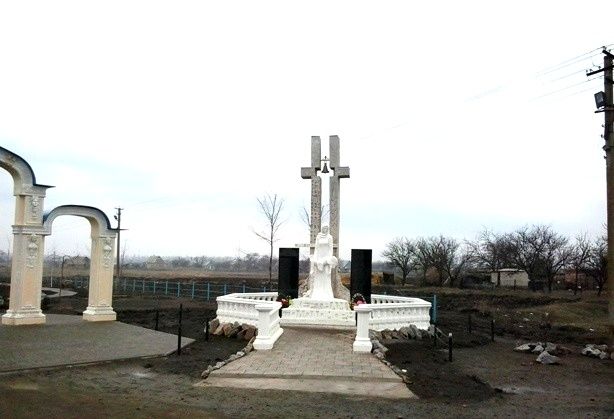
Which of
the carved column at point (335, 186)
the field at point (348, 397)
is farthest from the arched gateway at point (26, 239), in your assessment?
the carved column at point (335, 186)

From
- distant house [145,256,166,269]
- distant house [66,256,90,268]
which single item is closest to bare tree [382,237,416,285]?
distant house [66,256,90,268]

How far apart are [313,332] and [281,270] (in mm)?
4490

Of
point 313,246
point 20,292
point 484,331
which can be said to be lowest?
point 484,331

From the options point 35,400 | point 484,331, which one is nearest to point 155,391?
point 35,400

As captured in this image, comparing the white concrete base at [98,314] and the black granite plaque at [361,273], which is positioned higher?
the black granite plaque at [361,273]

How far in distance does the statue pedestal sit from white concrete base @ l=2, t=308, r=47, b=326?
816 cm

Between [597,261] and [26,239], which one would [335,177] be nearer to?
[26,239]

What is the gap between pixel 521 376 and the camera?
39.5 ft

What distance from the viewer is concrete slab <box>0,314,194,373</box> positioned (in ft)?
37.9

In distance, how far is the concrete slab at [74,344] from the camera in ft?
37.9

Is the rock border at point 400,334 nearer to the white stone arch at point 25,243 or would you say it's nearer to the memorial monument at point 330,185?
the memorial monument at point 330,185

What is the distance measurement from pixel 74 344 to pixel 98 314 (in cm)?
623

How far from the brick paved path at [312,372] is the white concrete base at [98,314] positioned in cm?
933

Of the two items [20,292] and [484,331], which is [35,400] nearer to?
[20,292]
